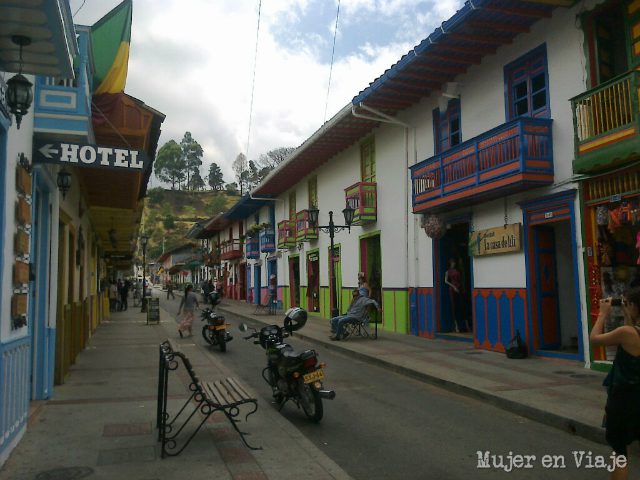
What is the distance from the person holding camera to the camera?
3.72m

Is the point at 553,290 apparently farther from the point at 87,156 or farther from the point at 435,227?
the point at 87,156

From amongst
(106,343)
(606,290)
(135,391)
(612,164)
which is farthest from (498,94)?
(106,343)

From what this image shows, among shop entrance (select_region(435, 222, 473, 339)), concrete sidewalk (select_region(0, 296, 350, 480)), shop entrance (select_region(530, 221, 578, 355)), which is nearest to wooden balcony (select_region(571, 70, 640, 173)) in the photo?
shop entrance (select_region(530, 221, 578, 355))

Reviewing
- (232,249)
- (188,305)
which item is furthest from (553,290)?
(232,249)

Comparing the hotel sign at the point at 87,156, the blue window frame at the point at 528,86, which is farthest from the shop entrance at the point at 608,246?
the hotel sign at the point at 87,156

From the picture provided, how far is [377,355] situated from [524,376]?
10.7 feet

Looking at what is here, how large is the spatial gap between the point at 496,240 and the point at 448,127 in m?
3.33

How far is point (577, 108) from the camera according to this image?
9.02 meters

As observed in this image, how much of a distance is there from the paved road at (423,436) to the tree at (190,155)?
10769cm

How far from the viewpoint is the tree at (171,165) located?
109 metres

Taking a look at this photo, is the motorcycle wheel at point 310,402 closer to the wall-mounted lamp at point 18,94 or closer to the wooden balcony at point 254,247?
the wall-mounted lamp at point 18,94

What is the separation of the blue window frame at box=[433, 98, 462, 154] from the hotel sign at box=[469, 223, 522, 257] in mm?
2318

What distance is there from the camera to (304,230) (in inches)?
869

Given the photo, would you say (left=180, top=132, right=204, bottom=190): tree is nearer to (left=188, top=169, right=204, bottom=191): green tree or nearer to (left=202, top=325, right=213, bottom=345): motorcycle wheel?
(left=188, top=169, right=204, bottom=191): green tree
